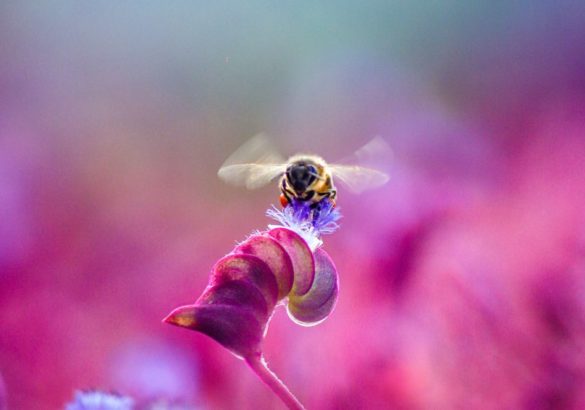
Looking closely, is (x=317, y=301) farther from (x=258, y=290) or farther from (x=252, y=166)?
(x=252, y=166)

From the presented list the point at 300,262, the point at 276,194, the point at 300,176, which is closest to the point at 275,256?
the point at 300,262

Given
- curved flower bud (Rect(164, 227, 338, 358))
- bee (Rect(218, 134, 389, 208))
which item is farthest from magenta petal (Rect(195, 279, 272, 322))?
bee (Rect(218, 134, 389, 208))

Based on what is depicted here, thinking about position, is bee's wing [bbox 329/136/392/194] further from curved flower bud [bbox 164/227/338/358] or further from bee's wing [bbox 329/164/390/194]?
curved flower bud [bbox 164/227/338/358]

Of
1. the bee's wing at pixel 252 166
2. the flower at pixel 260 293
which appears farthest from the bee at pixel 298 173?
the flower at pixel 260 293

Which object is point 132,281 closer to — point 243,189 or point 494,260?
point 243,189

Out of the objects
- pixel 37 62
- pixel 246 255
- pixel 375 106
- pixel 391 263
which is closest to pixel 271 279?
pixel 246 255

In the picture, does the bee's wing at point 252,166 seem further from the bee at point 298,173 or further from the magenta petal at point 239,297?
the magenta petal at point 239,297
